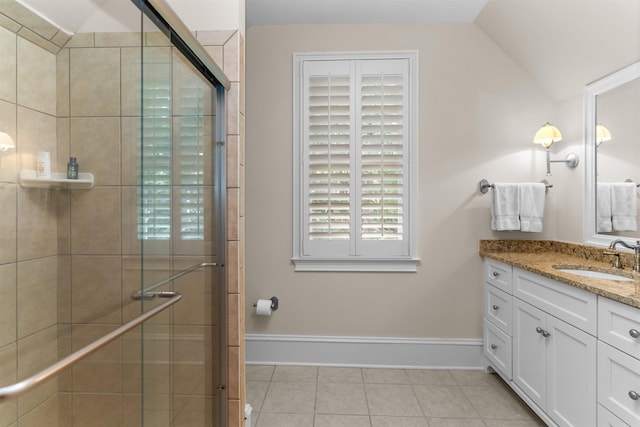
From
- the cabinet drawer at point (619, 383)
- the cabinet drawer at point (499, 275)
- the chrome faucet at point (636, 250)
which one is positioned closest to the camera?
the cabinet drawer at point (619, 383)

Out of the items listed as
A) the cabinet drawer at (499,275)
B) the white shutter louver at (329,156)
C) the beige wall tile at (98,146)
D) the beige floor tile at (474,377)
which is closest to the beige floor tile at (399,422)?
the beige floor tile at (474,377)

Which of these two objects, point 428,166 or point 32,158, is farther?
point 428,166

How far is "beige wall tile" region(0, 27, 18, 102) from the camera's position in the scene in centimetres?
60

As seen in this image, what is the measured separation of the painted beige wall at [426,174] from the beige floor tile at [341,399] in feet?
1.29

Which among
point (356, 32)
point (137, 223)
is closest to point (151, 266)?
point (137, 223)

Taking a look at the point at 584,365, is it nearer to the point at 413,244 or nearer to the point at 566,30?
the point at 413,244

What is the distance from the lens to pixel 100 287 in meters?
0.80

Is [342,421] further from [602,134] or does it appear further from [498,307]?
[602,134]

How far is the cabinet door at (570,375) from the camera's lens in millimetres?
1422

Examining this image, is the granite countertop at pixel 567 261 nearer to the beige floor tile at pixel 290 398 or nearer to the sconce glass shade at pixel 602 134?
the sconce glass shade at pixel 602 134

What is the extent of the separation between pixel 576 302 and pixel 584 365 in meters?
0.27

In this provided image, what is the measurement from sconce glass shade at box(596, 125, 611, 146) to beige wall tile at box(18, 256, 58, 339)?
269 cm

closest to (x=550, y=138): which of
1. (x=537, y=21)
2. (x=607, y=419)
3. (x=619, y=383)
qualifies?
(x=537, y=21)

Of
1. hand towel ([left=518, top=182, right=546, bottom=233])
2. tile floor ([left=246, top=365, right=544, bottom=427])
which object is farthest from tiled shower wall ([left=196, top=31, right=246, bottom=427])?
hand towel ([left=518, top=182, right=546, bottom=233])
